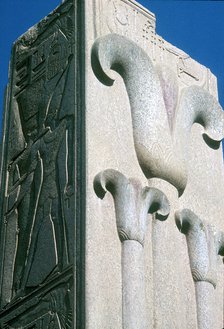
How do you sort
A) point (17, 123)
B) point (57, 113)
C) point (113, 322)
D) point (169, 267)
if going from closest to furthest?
point (113, 322) < point (169, 267) < point (57, 113) < point (17, 123)

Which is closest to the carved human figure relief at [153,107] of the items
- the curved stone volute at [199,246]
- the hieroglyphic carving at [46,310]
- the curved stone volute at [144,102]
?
the curved stone volute at [144,102]

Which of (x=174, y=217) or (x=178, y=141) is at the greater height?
(x=178, y=141)

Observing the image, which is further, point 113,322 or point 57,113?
point 57,113

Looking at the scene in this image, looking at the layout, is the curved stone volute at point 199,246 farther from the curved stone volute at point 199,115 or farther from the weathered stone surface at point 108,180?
the curved stone volute at point 199,115

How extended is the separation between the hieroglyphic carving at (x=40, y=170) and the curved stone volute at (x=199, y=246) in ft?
3.30

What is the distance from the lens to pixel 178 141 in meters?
8.79

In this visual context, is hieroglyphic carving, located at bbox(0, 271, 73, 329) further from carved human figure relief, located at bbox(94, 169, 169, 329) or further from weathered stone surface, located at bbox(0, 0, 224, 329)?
carved human figure relief, located at bbox(94, 169, 169, 329)

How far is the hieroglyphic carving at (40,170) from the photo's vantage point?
7883mm

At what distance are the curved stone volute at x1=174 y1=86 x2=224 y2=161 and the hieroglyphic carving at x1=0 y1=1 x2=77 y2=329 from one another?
1.01 metres

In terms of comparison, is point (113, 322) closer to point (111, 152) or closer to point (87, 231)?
point (87, 231)

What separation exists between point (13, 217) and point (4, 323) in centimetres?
94

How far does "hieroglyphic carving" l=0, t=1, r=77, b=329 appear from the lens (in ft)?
25.9

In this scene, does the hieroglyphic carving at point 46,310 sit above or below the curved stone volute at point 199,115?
below

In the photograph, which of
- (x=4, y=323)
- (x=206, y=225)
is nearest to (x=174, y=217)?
(x=206, y=225)
